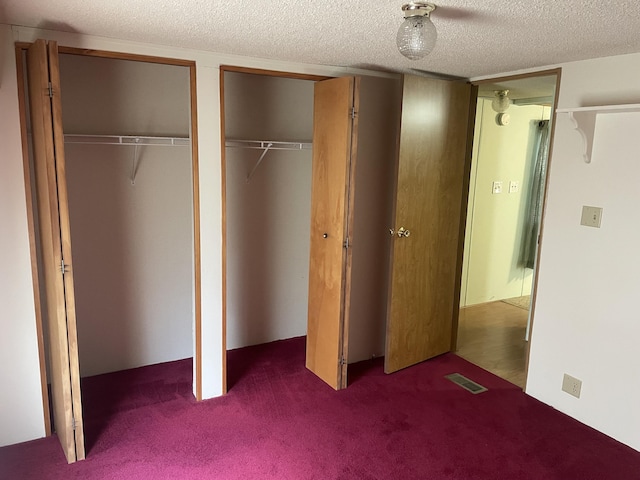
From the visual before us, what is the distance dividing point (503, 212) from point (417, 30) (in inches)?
146

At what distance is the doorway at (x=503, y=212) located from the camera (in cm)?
462

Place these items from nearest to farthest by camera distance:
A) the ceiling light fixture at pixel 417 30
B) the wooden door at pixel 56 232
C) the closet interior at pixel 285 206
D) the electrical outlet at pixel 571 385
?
the ceiling light fixture at pixel 417 30 < the wooden door at pixel 56 232 < the electrical outlet at pixel 571 385 < the closet interior at pixel 285 206

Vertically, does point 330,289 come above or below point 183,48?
below

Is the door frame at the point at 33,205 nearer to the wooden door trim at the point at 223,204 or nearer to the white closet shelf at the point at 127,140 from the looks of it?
the wooden door trim at the point at 223,204

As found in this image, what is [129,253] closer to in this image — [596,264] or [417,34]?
[417,34]

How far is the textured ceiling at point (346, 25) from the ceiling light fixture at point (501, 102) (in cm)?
158

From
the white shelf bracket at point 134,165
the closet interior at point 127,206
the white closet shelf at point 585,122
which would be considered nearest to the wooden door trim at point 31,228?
the closet interior at point 127,206

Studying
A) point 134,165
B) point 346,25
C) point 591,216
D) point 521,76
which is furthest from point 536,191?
point 134,165

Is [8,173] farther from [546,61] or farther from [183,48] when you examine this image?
[546,61]

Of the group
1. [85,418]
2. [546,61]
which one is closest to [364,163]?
[546,61]

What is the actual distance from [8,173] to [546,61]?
299 centimetres

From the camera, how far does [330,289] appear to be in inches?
126

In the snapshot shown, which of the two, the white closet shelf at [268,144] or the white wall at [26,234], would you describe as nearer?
the white wall at [26,234]

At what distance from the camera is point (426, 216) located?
3.42m
